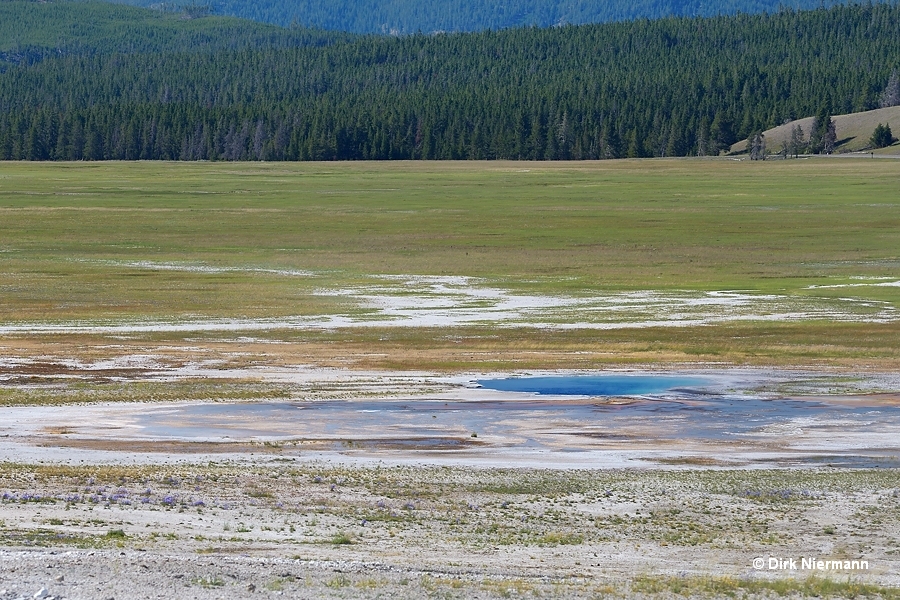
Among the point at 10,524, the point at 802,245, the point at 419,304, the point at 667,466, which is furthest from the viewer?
the point at 802,245

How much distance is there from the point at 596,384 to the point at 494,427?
21.6 feet

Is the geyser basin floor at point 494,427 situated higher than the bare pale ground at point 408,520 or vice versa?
the bare pale ground at point 408,520

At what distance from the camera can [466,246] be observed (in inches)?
2734

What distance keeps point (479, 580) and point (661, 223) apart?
228 feet

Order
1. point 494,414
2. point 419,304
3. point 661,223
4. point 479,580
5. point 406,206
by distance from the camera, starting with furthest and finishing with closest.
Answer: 1. point 406,206
2. point 661,223
3. point 419,304
4. point 494,414
5. point 479,580

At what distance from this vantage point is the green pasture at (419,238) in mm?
52344

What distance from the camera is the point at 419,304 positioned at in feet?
157

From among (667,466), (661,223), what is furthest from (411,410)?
(661,223)

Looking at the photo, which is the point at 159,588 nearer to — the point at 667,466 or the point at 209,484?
the point at 209,484

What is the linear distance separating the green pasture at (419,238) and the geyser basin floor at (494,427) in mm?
17965

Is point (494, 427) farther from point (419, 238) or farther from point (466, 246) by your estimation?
point (419, 238)

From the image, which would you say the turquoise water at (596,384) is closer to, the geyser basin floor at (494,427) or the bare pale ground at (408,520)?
the geyser basin floor at (494,427)
